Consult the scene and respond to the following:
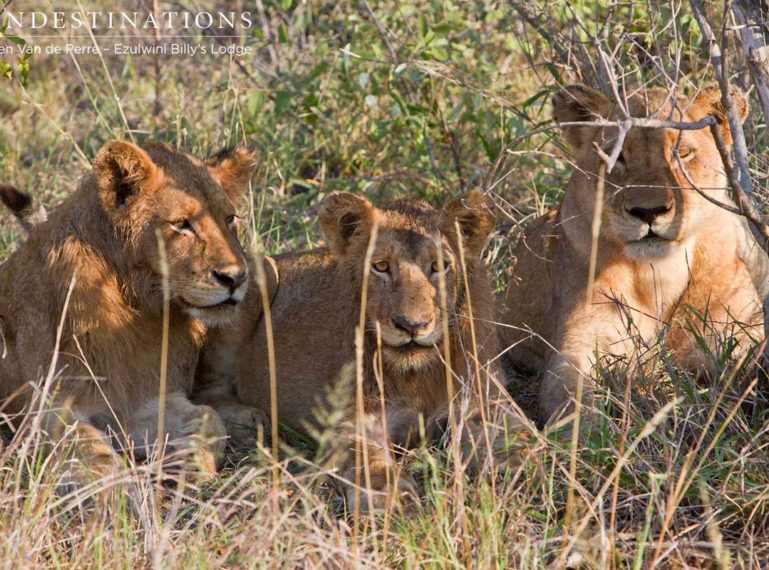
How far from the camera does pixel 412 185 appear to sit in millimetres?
7309

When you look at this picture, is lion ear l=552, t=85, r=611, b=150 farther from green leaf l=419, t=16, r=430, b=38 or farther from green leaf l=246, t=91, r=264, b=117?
green leaf l=246, t=91, r=264, b=117

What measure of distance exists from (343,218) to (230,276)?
50 centimetres

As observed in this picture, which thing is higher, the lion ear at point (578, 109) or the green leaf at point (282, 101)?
the green leaf at point (282, 101)

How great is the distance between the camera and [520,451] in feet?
14.1

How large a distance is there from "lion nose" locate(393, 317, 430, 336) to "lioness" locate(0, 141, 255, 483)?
2.10 feet

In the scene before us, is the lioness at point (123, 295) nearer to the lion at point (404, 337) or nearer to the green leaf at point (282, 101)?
the lion at point (404, 337)

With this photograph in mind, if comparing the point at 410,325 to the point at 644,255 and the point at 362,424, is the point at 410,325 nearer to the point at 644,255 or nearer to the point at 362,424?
the point at 362,424

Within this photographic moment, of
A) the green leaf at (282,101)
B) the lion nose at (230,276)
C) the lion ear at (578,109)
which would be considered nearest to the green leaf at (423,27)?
the green leaf at (282,101)

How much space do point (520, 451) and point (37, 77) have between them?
617cm

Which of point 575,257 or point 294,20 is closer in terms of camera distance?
point 575,257

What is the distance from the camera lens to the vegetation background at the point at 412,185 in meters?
3.64

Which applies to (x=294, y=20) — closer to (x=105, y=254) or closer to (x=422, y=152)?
(x=422, y=152)

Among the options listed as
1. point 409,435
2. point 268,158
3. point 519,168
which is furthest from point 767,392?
point 268,158

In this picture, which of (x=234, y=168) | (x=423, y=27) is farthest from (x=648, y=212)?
(x=423, y=27)
